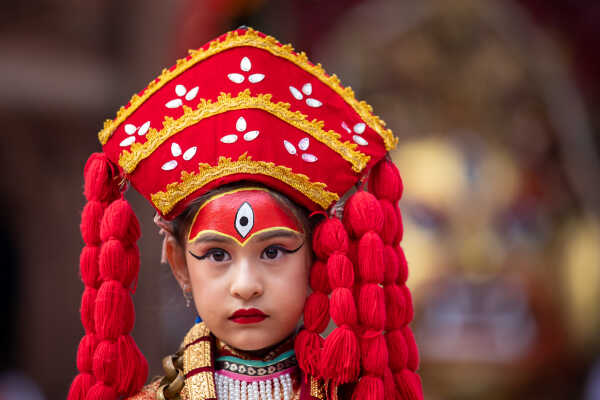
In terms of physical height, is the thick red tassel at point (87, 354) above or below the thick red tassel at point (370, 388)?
above

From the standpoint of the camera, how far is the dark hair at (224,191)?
5.84ft

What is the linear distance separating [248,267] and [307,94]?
→ 16.0 inches

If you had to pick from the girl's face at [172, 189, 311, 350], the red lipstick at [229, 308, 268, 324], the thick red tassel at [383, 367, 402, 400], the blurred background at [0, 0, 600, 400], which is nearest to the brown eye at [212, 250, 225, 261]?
the girl's face at [172, 189, 311, 350]

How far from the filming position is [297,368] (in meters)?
1.87

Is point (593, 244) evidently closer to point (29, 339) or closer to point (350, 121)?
point (350, 121)

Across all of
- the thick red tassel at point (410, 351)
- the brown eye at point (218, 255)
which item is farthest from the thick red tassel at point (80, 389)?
the thick red tassel at point (410, 351)

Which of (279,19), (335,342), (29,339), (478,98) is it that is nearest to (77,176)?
(29,339)

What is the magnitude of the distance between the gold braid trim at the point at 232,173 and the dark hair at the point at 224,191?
0.03 m

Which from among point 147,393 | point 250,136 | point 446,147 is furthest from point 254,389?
point 446,147

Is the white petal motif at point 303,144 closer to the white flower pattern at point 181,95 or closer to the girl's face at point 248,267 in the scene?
the girl's face at point 248,267

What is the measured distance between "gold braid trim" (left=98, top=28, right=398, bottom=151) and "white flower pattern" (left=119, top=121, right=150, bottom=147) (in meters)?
0.03

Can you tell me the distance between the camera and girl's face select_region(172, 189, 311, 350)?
5.73 feet

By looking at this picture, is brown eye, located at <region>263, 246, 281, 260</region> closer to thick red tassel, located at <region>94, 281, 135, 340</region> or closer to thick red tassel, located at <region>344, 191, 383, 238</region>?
thick red tassel, located at <region>344, 191, 383, 238</region>

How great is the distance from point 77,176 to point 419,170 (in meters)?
1.75
